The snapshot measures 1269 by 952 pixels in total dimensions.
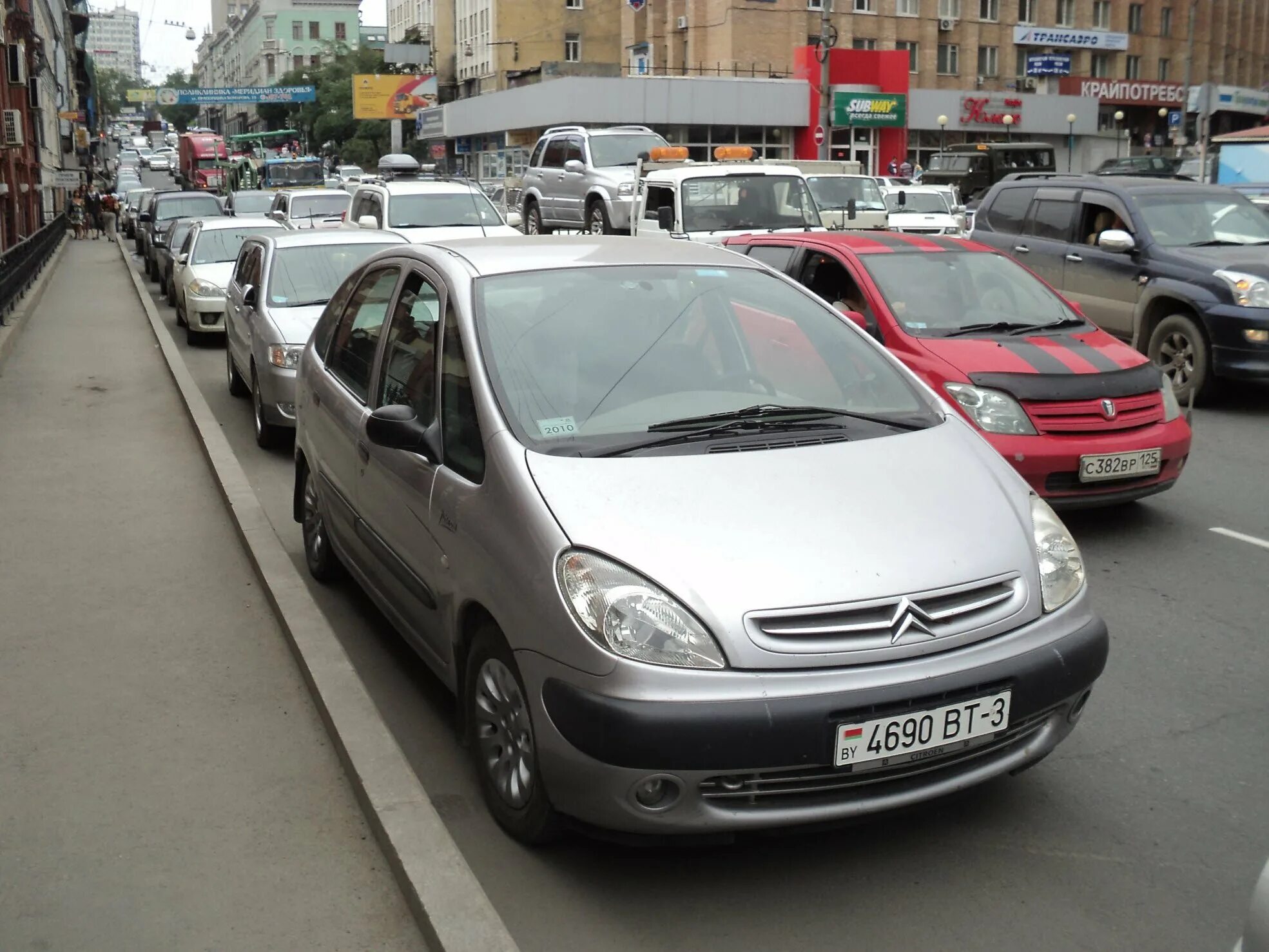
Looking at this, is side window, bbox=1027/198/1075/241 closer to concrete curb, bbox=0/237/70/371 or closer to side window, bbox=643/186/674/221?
side window, bbox=643/186/674/221

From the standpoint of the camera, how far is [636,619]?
3307mm

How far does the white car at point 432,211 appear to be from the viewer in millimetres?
17547

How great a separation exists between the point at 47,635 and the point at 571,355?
2908mm

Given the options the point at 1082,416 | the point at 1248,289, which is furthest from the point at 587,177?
the point at 1082,416

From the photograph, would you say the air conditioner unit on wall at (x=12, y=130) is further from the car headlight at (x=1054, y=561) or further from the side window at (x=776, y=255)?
the car headlight at (x=1054, y=561)

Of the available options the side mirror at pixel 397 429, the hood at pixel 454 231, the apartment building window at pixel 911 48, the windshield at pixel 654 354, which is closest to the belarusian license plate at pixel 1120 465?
the windshield at pixel 654 354

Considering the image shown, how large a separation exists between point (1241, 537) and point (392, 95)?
87.3m

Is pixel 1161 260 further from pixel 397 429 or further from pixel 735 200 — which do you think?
pixel 397 429

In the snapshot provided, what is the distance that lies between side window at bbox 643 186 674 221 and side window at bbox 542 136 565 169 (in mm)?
8364

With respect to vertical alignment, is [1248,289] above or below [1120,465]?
above

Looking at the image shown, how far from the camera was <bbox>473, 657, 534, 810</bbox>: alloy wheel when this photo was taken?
361 cm

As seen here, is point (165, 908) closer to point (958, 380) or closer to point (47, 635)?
point (47, 635)

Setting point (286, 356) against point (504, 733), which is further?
point (286, 356)

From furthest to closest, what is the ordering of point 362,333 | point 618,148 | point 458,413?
1. point 618,148
2. point 362,333
3. point 458,413
